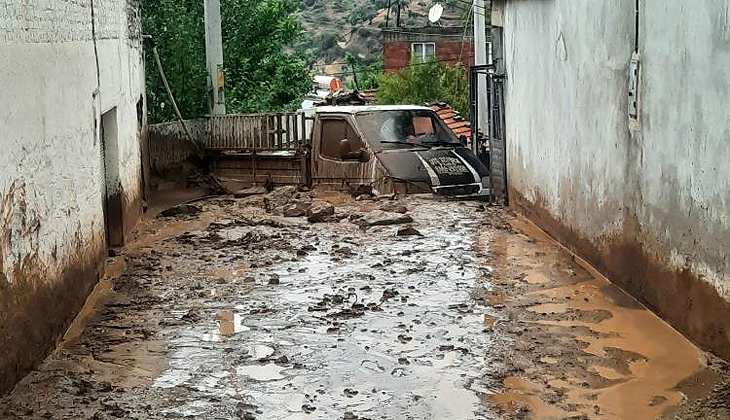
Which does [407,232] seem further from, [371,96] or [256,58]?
[371,96]

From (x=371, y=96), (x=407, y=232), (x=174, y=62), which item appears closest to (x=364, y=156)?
(x=407, y=232)

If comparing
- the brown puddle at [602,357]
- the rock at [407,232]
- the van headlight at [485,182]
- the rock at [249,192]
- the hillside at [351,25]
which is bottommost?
the brown puddle at [602,357]

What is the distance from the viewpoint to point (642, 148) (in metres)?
8.25

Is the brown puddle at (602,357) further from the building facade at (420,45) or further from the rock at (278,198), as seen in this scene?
the building facade at (420,45)

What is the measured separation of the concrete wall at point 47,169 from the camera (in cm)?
620

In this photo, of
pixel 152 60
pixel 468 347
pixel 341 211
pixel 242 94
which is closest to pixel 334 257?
pixel 341 211

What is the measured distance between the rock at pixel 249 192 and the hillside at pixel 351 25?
32643 mm

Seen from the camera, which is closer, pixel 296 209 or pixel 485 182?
pixel 296 209

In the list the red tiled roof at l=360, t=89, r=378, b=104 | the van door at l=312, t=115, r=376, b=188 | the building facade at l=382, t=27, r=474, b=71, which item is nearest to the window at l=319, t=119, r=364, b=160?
the van door at l=312, t=115, r=376, b=188

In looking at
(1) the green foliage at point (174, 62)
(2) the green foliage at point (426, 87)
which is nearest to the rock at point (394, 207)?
(1) the green foliage at point (174, 62)

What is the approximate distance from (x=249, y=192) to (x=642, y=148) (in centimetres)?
882

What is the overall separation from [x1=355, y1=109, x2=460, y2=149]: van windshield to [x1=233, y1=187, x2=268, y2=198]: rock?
2.08m

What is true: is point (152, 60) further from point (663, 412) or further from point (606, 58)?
point (663, 412)

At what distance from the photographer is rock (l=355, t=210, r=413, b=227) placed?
42.5 ft
